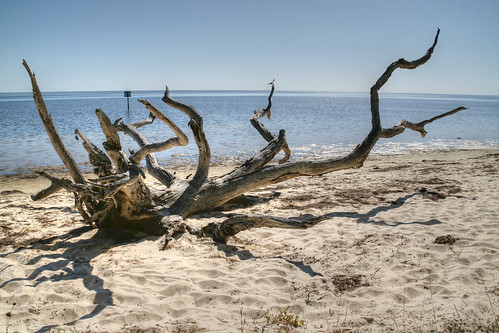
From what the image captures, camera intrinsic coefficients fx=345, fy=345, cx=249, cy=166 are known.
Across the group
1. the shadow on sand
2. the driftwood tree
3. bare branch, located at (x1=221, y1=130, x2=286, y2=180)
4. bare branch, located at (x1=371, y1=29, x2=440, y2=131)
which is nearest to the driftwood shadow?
the shadow on sand

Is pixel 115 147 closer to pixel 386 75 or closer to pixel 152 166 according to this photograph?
pixel 152 166

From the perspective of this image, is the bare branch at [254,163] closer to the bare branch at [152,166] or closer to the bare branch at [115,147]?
the bare branch at [152,166]

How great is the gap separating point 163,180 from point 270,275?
12.4 feet

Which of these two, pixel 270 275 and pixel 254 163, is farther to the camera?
pixel 254 163

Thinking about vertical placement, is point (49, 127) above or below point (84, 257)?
above

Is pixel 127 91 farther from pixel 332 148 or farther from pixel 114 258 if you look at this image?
pixel 114 258

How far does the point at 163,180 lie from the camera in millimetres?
7191

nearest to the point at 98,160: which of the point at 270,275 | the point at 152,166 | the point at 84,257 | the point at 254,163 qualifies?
the point at 84,257

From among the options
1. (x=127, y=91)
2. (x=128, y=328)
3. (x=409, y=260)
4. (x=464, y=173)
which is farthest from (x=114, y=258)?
(x=127, y=91)

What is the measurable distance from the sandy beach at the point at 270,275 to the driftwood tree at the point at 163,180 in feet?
1.07

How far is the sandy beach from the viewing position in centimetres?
324

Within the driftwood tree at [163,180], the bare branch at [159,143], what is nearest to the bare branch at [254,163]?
the driftwood tree at [163,180]

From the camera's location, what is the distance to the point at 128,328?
3117 millimetres

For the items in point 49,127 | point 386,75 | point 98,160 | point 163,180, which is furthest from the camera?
point 386,75
